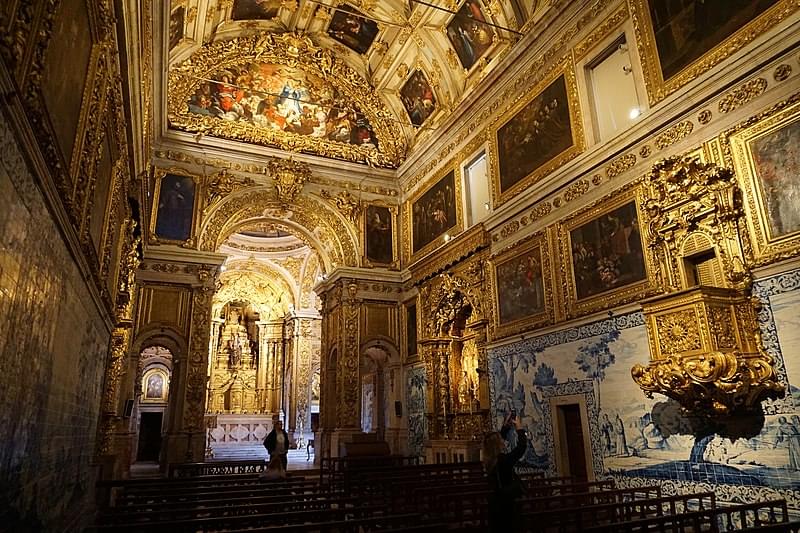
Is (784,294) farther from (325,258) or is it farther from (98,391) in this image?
(325,258)

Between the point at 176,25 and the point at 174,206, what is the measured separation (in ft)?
16.2

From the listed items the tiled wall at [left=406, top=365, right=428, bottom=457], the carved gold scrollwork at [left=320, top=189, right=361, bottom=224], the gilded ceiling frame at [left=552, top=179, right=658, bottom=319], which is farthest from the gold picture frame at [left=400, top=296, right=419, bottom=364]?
the gilded ceiling frame at [left=552, top=179, right=658, bottom=319]

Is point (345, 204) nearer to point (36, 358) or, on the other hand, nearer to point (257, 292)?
point (257, 292)

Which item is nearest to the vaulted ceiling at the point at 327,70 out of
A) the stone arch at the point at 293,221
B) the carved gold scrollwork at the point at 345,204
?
the carved gold scrollwork at the point at 345,204

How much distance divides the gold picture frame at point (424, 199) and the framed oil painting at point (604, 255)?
178 inches

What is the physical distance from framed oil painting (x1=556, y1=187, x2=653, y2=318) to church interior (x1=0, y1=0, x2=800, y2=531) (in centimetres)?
5

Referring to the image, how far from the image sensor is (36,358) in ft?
14.9

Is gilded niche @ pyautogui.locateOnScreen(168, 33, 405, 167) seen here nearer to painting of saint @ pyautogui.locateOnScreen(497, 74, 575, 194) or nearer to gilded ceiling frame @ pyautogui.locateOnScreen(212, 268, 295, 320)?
painting of saint @ pyautogui.locateOnScreen(497, 74, 575, 194)

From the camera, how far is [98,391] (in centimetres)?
913

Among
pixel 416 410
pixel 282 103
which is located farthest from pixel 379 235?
pixel 416 410

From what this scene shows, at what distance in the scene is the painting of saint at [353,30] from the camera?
16969 mm

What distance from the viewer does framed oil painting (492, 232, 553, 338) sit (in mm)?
11547

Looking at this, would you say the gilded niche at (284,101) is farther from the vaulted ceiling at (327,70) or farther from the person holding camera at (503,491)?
the person holding camera at (503,491)

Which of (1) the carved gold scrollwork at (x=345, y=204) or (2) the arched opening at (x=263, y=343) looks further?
(2) the arched opening at (x=263, y=343)
